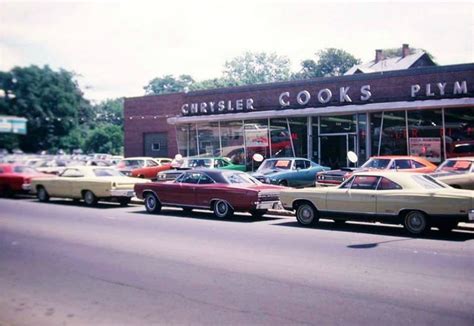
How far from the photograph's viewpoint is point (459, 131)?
20625 mm

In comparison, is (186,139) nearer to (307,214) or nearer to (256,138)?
(256,138)

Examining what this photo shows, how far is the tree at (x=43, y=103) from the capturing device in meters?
4.15

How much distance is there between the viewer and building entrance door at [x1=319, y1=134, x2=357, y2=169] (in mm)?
24219

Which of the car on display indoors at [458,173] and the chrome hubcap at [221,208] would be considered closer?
the chrome hubcap at [221,208]

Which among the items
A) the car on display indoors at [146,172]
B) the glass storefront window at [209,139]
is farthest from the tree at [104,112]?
the glass storefront window at [209,139]

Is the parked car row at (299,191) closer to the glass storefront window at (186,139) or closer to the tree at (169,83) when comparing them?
the glass storefront window at (186,139)

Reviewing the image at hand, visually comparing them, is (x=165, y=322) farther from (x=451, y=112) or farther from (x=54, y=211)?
(x=451, y=112)

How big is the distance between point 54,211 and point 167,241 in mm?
6839

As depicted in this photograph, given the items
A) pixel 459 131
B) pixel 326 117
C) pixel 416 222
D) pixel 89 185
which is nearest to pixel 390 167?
pixel 416 222

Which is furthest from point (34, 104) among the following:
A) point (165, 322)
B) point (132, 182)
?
point (132, 182)

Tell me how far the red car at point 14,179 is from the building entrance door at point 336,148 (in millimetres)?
13686

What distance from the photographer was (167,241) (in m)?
9.51

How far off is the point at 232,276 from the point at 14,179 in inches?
630

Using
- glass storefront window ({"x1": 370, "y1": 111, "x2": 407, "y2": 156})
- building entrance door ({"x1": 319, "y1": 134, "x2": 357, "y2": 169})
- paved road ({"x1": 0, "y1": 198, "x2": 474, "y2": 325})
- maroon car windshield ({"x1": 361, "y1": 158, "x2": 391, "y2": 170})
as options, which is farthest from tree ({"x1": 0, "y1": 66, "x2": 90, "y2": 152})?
building entrance door ({"x1": 319, "y1": 134, "x2": 357, "y2": 169})
